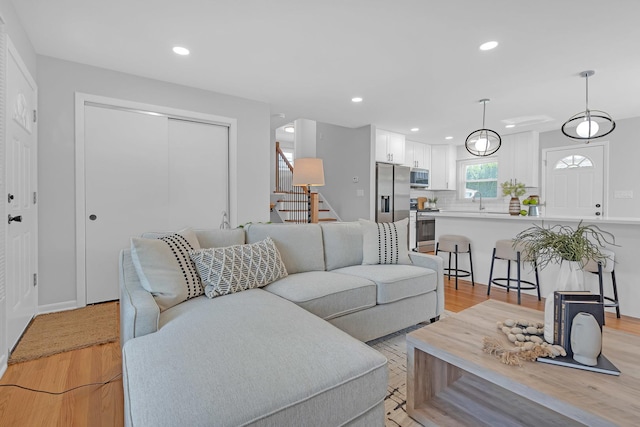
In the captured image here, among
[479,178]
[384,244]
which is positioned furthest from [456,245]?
[479,178]

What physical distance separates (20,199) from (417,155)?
21.4 ft

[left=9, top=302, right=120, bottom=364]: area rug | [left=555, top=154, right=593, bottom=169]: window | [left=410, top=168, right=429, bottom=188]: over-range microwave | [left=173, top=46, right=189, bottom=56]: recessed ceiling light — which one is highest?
[left=173, top=46, right=189, bottom=56]: recessed ceiling light

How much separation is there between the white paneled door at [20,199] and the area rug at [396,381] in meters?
2.48

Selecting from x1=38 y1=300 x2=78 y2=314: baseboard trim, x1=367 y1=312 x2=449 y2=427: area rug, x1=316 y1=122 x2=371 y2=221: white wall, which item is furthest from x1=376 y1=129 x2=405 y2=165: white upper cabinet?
x1=38 y1=300 x2=78 y2=314: baseboard trim

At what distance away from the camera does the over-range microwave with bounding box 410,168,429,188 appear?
22.2ft

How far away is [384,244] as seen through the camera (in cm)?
287

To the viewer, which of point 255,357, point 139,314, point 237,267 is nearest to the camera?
point 255,357

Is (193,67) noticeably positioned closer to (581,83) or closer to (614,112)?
(581,83)

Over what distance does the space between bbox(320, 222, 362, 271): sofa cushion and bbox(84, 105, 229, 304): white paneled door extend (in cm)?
186

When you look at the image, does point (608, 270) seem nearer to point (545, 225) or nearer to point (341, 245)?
point (545, 225)

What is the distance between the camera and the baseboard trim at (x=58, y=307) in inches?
119

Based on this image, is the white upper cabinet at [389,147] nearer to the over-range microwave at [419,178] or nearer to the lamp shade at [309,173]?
the over-range microwave at [419,178]

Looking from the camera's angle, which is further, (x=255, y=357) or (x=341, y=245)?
(x=341, y=245)

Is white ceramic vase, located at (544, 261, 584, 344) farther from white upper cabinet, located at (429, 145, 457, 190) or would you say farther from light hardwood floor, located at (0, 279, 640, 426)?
white upper cabinet, located at (429, 145, 457, 190)
